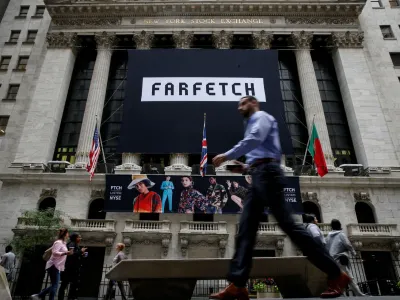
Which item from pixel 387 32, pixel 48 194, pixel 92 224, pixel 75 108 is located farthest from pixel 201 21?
pixel 92 224

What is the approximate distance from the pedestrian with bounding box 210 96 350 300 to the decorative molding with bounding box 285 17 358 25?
3064 cm

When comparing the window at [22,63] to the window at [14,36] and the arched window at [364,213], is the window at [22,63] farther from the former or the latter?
the arched window at [364,213]

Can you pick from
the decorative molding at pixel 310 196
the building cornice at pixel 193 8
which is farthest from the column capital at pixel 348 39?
the decorative molding at pixel 310 196

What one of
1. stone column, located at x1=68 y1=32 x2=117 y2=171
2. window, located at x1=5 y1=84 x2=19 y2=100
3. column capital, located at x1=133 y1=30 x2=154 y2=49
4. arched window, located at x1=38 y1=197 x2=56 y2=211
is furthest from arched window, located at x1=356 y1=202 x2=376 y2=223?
window, located at x1=5 y1=84 x2=19 y2=100

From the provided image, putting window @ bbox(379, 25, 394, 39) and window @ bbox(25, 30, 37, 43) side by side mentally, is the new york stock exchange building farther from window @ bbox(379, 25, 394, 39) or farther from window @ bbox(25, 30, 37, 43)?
window @ bbox(25, 30, 37, 43)

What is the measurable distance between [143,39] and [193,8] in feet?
19.2

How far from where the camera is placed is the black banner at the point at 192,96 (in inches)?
960

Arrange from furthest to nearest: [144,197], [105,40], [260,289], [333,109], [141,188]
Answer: [105,40] → [333,109] → [141,188] → [144,197] → [260,289]

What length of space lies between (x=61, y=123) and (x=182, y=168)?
12.7m

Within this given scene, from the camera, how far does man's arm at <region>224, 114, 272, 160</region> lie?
4168 mm

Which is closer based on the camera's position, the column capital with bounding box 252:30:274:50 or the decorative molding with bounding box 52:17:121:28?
the column capital with bounding box 252:30:274:50

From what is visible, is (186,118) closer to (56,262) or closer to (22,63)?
(56,262)

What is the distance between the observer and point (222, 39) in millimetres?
30094

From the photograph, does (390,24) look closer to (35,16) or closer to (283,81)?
(283,81)
